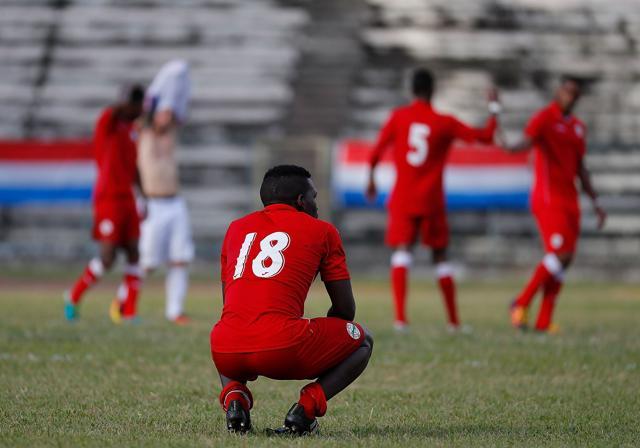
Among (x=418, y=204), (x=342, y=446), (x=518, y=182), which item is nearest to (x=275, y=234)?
(x=342, y=446)

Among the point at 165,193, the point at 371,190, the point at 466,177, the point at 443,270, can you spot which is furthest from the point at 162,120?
the point at 466,177

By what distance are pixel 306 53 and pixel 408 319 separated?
14.2 meters

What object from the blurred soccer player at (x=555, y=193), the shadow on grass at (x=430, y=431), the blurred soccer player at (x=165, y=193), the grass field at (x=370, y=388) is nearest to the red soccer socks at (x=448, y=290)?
the grass field at (x=370, y=388)

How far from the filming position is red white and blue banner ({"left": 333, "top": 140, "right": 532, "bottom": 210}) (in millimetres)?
21797

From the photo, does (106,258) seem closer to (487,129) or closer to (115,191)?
(115,191)

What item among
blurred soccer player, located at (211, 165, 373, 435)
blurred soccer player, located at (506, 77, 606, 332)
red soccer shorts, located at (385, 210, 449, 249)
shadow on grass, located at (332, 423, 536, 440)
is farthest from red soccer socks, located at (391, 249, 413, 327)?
blurred soccer player, located at (211, 165, 373, 435)

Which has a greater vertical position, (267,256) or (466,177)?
(267,256)

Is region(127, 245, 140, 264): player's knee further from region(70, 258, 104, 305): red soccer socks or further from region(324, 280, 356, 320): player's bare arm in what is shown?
region(324, 280, 356, 320): player's bare arm

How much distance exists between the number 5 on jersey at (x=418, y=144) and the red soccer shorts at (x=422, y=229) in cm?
50

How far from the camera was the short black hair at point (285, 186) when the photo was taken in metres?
6.12

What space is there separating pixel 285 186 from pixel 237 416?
1.08m

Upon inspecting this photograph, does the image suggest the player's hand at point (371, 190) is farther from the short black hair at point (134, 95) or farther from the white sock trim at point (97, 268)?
the white sock trim at point (97, 268)

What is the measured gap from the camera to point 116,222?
501 inches

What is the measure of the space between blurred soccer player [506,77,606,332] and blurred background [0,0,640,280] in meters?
9.72
